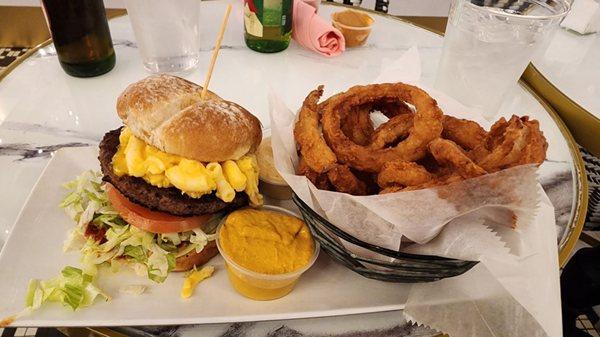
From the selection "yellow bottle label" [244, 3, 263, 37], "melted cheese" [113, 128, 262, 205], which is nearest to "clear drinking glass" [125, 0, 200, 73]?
"yellow bottle label" [244, 3, 263, 37]

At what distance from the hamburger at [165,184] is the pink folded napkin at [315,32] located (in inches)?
36.7

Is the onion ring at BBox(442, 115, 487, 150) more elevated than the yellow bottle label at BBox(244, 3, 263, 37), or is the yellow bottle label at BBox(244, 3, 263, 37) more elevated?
the onion ring at BBox(442, 115, 487, 150)

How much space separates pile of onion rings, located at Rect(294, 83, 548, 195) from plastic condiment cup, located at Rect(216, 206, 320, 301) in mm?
218

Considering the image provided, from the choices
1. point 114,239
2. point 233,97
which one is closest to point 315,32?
point 233,97

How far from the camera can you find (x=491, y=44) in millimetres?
1576

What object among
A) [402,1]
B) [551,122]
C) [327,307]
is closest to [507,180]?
[327,307]

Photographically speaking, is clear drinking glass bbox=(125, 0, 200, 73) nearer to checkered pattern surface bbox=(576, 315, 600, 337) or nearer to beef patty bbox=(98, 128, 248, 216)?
beef patty bbox=(98, 128, 248, 216)

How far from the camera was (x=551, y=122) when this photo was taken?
5.89ft

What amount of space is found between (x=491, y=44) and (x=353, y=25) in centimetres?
75

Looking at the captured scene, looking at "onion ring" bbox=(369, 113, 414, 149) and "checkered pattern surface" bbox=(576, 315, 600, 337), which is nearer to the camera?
"onion ring" bbox=(369, 113, 414, 149)

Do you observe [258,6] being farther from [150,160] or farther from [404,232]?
[404,232]

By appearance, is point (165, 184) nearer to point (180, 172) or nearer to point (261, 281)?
point (180, 172)

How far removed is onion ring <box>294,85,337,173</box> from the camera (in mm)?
1000

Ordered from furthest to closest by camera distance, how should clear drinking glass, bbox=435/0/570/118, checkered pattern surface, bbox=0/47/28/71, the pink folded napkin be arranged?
checkered pattern surface, bbox=0/47/28/71 < the pink folded napkin < clear drinking glass, bbox=435/0/570/118
